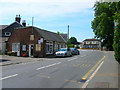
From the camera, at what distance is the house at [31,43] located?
24203 millimetres

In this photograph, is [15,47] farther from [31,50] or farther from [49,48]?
[49,48]

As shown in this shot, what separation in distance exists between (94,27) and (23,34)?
25.8 metres

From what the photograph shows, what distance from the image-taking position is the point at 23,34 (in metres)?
26.1

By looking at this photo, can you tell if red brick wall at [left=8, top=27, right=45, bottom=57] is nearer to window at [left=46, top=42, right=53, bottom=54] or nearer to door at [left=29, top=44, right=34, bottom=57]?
door at [left=29, top=44, right=34, bottom=57]

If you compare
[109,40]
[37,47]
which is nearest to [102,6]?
[109,40]

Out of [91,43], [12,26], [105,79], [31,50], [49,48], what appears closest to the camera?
[105,79]

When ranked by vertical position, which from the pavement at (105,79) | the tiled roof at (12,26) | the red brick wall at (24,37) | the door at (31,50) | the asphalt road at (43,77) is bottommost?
the asphalt road at (43,77)

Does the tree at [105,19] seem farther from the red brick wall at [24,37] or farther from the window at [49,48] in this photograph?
the red brick wall at [24,37]

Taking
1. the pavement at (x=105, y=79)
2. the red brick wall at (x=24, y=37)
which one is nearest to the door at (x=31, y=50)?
the red brick wall at (x=24, y=37)

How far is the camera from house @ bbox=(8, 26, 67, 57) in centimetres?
2420

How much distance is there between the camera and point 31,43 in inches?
984

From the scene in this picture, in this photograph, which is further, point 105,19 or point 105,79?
point 105,19

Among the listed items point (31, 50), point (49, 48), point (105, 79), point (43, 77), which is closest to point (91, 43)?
point (49, 48)

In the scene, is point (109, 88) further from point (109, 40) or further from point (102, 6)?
point (109, 40)
